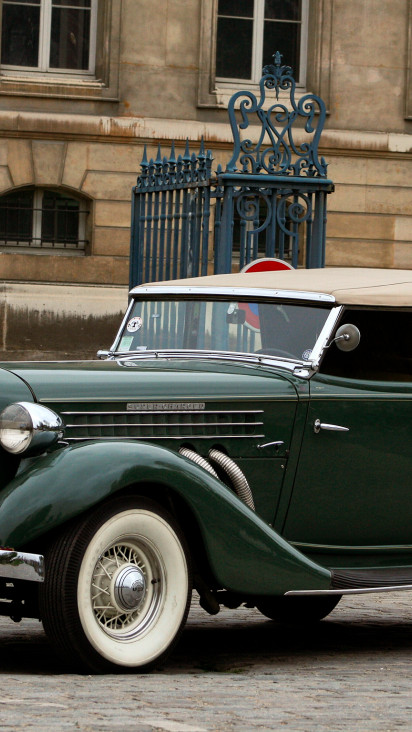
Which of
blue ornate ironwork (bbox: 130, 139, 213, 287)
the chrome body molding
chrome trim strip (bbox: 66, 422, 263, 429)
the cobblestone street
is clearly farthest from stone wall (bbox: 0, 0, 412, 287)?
the chrome body molding

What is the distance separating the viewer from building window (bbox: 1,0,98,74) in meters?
19.8

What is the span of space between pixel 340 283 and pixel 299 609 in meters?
1.76

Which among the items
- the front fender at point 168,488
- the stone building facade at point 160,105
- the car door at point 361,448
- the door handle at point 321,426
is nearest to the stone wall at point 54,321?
the stone building facade at point 160,105

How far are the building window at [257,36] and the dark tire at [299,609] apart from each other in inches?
556

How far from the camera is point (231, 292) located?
274 inches

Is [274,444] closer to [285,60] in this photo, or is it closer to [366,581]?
[366,581]

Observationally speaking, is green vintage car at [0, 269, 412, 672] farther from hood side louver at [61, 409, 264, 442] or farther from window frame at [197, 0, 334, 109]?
window frame at [197, 0, 334, 109]

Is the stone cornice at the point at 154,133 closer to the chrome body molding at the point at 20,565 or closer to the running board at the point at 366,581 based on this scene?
the running board at the point at 366,581

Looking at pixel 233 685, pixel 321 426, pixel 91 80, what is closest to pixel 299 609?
pixel 321 426

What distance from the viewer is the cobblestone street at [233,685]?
452 centimetres

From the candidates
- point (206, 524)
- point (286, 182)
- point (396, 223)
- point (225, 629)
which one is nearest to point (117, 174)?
point (396, 223)

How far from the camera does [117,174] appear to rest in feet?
64.0

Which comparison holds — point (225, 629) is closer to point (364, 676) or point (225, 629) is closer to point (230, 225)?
point (364, 676)

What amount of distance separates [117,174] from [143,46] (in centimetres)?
183
